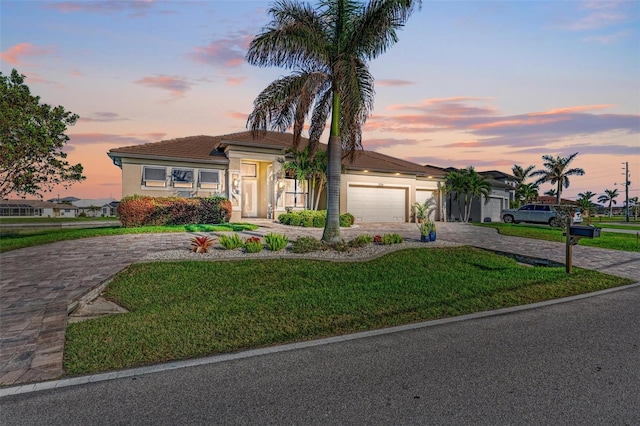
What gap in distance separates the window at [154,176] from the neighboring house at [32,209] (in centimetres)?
6870

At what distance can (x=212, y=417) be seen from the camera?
3080mm

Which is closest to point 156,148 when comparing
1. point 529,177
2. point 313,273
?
point 313,273

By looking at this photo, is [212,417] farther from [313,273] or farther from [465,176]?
[465,176]

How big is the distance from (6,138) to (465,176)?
93.5 ft

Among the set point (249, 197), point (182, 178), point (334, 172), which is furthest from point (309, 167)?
point (334, 172)

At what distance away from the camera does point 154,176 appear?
761 inches

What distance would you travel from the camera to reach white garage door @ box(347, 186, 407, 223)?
80.4 feet

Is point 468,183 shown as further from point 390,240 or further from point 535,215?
point 390,240

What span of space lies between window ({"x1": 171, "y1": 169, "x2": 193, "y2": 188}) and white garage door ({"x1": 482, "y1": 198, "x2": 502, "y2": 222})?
80.8ft

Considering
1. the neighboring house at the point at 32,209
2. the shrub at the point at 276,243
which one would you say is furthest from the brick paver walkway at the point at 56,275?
the neighboring house at the point at 32,209

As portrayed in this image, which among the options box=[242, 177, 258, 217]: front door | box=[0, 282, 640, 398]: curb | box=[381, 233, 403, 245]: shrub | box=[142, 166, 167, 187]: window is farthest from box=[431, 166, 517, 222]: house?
box=[0, 282, 640, 398]: curb

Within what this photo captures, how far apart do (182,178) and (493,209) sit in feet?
88.5

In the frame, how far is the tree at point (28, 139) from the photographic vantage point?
14798 millimetres

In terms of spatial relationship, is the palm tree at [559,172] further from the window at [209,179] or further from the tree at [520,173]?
the window at [209,179]
